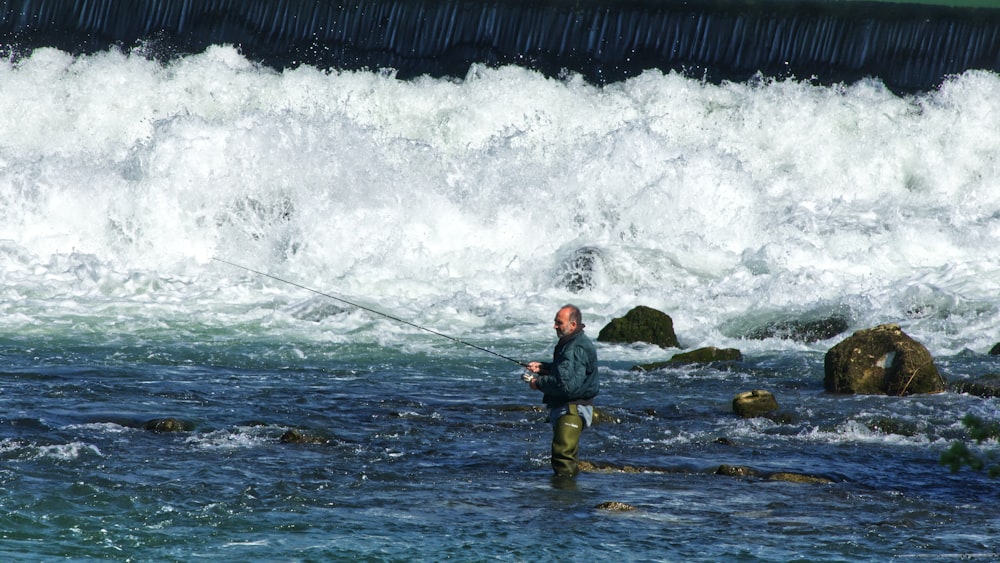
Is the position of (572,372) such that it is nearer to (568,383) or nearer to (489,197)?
(568,383)

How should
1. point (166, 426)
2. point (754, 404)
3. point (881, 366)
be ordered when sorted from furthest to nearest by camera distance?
→ point (881, 366) < point (754, 404) < point (166, 426)

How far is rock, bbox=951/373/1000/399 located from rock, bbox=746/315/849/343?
3.62 metres

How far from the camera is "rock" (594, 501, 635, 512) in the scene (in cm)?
854

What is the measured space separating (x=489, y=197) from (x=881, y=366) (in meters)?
Answer: 11.3

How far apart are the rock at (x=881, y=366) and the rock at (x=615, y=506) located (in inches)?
201

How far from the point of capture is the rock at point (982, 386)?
41.1ft

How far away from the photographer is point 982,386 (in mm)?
12641

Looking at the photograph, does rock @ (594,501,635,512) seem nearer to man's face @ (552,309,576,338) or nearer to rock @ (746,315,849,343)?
man's face @ (552,309,576,338)

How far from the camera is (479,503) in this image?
875 centimetres

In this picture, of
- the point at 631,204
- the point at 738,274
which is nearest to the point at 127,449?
the point at 738,274

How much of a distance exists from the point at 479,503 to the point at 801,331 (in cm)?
886

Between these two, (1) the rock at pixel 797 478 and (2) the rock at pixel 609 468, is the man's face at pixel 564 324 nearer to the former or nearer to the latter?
(2) the rock at pixel 609 468

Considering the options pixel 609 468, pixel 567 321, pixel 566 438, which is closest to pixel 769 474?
pixel 609 468

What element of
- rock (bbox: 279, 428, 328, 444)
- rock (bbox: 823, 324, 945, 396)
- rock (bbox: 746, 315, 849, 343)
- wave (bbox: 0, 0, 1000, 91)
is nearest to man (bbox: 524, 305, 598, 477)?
rock (bbox: 279, 428, 328, 444)
